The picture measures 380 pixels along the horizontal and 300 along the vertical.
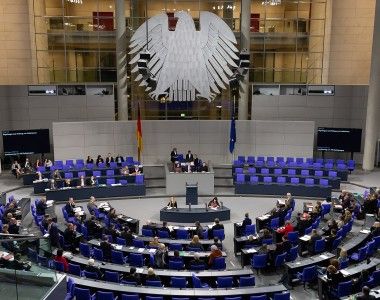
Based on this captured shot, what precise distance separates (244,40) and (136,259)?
16.7 meters

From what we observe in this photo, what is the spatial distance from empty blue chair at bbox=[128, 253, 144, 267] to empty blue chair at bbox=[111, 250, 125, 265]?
0.26 metres

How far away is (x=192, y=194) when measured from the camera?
19.9 meters

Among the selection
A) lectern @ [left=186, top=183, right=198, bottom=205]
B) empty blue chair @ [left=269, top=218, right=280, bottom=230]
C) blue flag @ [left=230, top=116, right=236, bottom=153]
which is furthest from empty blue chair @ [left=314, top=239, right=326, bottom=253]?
blue flag @ [left=230, top=116, right=236, bottom=153]

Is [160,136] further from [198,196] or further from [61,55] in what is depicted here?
[61,55]

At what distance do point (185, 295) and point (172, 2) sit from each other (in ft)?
70.5

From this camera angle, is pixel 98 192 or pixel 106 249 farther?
pixel 98 192

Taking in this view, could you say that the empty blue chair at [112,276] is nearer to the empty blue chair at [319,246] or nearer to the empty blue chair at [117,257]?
the empty blue chair at [117,257]

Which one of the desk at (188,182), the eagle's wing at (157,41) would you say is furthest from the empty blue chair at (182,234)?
the eagle's wing at (157,41)

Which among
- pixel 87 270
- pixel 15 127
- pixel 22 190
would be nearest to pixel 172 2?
pixel 15 127

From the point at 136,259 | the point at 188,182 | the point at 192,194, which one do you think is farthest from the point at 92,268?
the point at 188,182

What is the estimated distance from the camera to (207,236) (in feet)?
50.8

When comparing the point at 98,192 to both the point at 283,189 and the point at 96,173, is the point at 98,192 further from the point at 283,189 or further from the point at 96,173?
the point at 283,189

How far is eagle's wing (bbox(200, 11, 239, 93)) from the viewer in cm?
2408

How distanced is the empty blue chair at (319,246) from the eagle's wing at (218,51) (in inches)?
464
